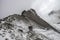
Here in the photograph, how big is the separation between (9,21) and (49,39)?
36.9 feet

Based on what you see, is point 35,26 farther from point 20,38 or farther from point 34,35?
point 20,38

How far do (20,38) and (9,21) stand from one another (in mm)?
8151

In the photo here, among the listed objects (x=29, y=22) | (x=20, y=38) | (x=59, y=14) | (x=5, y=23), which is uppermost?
(x=59, y=14)

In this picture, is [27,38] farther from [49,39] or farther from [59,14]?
[59,14]

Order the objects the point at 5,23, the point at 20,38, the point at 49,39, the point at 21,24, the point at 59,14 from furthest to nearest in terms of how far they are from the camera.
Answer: the point at 59,14 → the point at 21,24 → the point at 5,23 → the point at 49,39 → the point at 20,38

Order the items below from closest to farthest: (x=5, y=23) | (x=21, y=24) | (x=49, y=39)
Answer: (x=49, y=39) → (x=5, y=23) → (x=21, y=24)

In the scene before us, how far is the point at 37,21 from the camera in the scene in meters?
44.6

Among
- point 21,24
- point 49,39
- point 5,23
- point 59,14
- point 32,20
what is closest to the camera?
point 49,39

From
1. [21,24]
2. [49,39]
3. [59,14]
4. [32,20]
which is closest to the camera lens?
[49,39]

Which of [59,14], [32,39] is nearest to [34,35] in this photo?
[32,39]

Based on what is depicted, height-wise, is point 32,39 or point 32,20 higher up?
point 32,20

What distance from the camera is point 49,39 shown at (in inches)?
1358

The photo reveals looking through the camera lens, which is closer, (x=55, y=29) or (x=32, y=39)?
(x=32, y=39)

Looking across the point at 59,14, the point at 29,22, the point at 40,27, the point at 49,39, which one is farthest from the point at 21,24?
the point at 59,14
